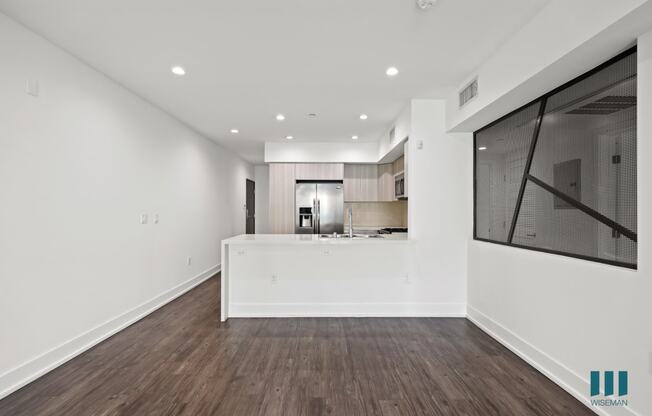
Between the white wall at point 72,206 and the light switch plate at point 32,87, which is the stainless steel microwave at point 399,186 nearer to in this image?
the white wall at point 72,206

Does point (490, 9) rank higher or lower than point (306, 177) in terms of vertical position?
higher

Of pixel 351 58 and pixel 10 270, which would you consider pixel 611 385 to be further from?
pixel 10 270

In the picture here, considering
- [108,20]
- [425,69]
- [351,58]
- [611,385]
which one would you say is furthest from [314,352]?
[108,20]

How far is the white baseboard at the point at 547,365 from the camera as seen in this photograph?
1957 millimetres

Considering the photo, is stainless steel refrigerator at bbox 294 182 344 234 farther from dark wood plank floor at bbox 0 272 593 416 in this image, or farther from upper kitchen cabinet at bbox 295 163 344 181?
dark wood plank floor at bbox 0 272 593 416

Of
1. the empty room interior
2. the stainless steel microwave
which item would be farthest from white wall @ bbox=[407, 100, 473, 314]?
the stainless steel microwave

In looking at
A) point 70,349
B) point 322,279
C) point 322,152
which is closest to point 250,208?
point 322,152

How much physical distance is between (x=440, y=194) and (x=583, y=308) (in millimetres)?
1933

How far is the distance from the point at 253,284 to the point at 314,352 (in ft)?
4.36

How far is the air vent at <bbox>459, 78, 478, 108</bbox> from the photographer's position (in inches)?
120

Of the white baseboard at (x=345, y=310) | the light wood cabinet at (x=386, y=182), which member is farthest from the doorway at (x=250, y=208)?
the white baseboard at (x=345, y=310)

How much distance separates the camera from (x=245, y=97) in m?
3.72

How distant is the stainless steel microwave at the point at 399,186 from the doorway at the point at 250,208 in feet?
13.9

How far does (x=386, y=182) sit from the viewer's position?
6.33 metres
